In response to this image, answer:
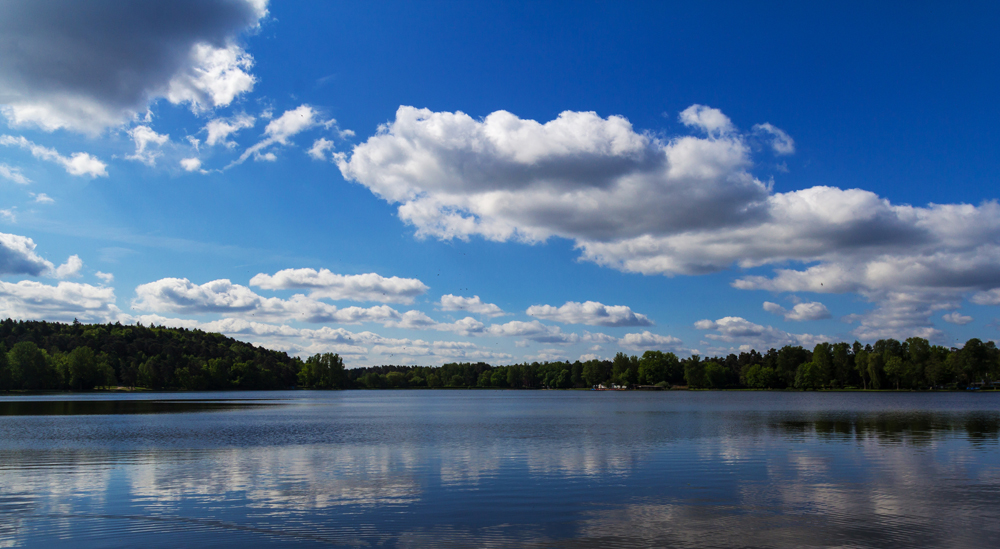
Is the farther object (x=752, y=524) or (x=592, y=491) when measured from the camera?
(x=592, y=491)

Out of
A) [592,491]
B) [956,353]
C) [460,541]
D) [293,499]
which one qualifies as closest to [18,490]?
[293,499]

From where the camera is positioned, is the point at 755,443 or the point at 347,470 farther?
the point at 755,443

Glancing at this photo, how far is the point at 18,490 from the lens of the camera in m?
23.0

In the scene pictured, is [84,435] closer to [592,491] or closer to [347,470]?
[347,470]

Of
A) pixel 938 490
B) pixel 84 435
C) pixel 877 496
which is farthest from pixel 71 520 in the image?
pixel 84 435

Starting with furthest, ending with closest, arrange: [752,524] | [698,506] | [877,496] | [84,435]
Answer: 1. [84,435]
2. [877,496]
3. [698,506]
4. [752,524]

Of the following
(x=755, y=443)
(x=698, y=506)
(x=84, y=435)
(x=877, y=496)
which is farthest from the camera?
(x=84, y=435)

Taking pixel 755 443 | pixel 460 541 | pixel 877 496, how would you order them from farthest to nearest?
pixel 755 443 < pixel 877 496 < pixel 460 541

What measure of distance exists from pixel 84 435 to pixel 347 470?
1143 inches

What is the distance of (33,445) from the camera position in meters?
38.7

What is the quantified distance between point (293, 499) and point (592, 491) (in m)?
10.1

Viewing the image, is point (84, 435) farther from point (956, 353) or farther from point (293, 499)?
point (956, 353)

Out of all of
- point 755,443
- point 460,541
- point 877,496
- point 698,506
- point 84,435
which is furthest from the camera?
point 84,435

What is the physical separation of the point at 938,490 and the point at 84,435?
50.4m
